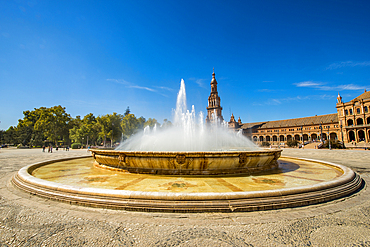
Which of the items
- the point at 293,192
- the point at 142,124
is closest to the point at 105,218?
the point at 293,192

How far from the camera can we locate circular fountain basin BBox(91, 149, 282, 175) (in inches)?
221

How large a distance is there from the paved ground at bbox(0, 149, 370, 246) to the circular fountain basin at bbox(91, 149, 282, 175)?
249 centimetres

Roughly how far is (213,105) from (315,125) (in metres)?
39.8

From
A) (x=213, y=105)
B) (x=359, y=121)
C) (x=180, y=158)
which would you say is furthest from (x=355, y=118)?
→ (x=180, y=158)

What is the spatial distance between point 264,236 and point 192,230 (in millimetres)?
1061

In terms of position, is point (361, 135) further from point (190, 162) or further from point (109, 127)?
point (109, 127)

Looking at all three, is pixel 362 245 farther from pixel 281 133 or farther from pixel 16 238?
pixel 281 133

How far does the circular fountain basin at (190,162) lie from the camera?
5.60 m

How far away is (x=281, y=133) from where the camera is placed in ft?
236

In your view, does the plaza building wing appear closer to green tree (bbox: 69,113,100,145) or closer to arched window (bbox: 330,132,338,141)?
arched window (bbox: 330,132,338,141)

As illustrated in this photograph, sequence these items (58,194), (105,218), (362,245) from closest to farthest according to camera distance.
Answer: (362,245) < (105,218) < (58,194)

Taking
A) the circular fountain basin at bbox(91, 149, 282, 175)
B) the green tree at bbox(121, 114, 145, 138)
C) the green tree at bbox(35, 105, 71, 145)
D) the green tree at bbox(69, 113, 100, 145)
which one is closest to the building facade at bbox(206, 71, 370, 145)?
the green tree at bbox(121, 114, 145, 138)

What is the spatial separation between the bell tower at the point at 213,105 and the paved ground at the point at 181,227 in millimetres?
74223

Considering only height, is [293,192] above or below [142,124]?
below
